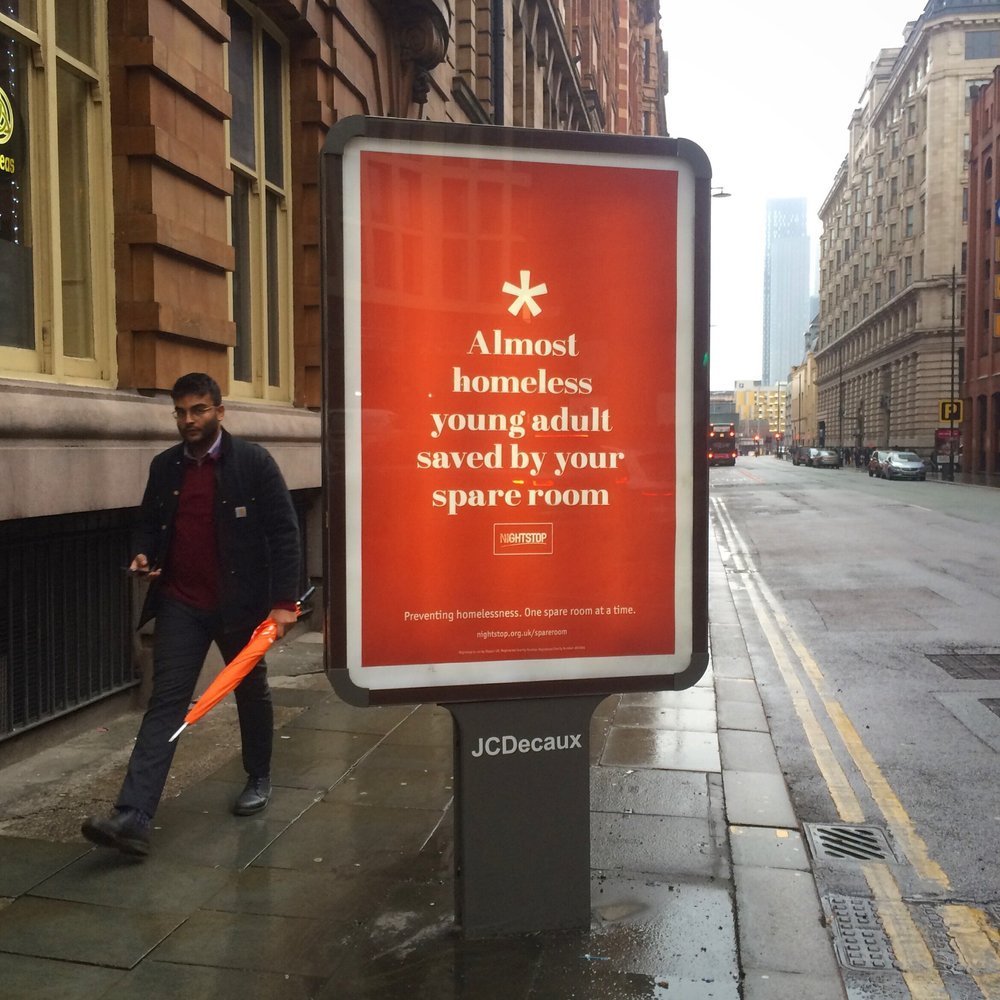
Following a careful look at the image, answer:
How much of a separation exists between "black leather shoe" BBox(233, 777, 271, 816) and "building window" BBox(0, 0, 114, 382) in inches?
107

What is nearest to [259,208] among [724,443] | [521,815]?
[521,815]

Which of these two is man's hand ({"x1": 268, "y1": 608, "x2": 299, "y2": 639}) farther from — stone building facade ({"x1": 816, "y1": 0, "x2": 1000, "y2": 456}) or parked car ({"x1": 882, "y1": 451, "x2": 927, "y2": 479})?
stone building facade ({"x1": 816, "y1": 0, "x2": 1000, "y2": 456})

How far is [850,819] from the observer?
4.92 metres

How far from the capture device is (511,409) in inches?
131

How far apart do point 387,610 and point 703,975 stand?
1.58m

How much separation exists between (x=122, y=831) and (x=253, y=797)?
2.54 ft

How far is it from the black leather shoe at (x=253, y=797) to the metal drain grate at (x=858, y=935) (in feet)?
8.28

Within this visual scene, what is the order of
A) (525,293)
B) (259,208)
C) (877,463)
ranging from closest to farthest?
1. (525,293)
2. (259,208)
3. (877,463)

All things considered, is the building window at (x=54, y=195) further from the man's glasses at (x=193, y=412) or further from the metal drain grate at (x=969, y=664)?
the metal drain grate at (x=969, y=664)

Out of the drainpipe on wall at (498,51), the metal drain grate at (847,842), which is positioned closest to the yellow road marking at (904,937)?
the metal drain grate at (847,842)

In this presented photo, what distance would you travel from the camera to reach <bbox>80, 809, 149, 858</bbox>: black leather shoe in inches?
154

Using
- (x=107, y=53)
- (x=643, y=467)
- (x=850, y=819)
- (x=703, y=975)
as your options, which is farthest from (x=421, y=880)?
(x=107, y=53)

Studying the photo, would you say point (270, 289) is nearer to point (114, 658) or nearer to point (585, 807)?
point (114, 658)

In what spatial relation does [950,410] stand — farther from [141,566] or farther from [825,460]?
[141,566]
